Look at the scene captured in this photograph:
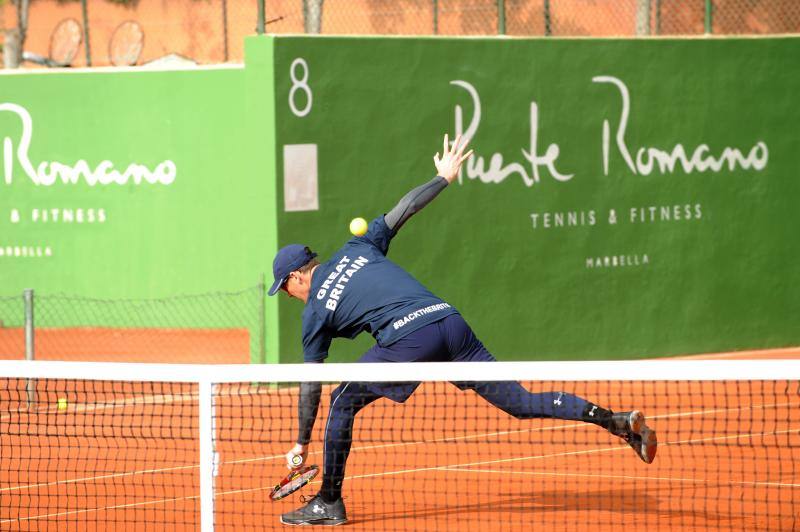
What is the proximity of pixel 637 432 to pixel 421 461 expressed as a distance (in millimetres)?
2487

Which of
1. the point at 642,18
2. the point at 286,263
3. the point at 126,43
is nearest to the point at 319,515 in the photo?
the point at 286,263

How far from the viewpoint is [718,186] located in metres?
14.2

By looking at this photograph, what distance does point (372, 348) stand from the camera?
23.9 feet

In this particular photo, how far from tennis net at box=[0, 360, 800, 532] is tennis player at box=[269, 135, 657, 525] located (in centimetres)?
13

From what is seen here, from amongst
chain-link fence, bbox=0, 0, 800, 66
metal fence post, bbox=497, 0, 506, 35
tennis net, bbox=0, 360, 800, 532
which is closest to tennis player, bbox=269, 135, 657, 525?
tennis net, bbox=0, 360, 800, 532

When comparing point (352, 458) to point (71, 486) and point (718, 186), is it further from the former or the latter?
point (718, 186)

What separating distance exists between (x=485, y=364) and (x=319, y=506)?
1.68 m

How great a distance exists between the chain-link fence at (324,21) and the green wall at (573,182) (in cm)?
94

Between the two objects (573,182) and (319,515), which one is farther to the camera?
(573,182)

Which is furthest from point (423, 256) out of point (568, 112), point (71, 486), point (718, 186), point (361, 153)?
point (71, 486)

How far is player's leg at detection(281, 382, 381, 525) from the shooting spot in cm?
709

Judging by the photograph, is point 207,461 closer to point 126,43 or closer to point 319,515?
point 319,515

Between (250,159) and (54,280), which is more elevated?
(250,159)

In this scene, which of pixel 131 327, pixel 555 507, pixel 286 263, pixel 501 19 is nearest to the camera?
pixel 286 263
